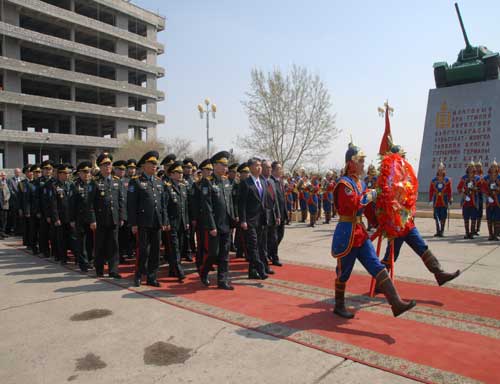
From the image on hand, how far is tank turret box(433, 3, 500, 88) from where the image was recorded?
1745 cm

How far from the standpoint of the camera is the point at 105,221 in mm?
6730

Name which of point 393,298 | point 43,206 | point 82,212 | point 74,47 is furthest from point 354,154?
point 74,47

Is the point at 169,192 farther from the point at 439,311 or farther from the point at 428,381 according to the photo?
the point at 428,381

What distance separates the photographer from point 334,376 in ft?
9.89

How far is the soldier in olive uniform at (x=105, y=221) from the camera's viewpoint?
6.71m

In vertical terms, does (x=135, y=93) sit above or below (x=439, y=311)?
above

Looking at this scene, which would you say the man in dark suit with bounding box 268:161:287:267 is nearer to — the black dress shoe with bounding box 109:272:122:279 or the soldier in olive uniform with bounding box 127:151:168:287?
the soldier in olive uniform with bounding box 127:151:168:287

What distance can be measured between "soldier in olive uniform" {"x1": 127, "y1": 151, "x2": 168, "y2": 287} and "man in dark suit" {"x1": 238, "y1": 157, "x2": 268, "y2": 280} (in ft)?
4.44

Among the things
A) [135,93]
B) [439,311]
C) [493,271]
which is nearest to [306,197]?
[493,271]

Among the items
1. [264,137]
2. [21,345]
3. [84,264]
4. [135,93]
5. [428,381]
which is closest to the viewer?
[428,381]

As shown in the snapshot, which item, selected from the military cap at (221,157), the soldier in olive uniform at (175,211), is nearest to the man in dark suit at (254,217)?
the military cap at (221,157)

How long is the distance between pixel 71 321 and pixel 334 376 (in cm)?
312

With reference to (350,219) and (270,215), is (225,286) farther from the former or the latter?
(350,219)

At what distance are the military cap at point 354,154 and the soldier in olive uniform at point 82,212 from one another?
4.69 metres
